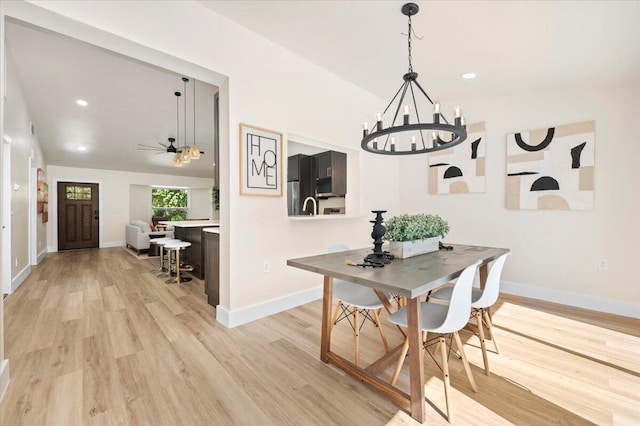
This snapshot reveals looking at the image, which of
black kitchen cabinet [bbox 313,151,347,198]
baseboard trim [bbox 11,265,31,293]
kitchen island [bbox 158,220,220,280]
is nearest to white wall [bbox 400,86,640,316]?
black kitchen cabinet [bbox 313,151,347,198]

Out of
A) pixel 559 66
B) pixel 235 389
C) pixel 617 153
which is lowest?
pixel 235 389

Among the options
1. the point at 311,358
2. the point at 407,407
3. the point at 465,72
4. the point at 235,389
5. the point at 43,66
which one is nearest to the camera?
the point at 407,407

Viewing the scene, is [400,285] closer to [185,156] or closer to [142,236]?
[185,156]

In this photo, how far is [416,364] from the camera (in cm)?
145

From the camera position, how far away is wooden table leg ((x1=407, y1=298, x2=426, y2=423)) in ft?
4.73

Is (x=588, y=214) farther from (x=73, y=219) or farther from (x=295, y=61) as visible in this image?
(x=73, y=219)

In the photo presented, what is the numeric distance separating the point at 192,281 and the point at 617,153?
19.1 feet

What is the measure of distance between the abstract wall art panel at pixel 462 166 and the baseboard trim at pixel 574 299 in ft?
4.72

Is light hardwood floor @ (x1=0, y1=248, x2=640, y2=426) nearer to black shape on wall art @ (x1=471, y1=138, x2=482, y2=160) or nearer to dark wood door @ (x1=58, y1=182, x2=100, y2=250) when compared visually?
black shape on wall art @ (x1=471, y1=138, x2=482, y2=160)

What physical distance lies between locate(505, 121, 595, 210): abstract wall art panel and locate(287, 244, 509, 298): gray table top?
186cm

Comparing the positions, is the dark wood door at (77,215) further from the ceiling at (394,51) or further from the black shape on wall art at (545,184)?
the black shape on wall art at (545,184)

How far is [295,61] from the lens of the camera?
3084 millimetres

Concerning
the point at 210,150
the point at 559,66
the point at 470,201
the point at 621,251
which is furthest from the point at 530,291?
the point at 210,150

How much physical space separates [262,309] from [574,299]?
374 centimetres
